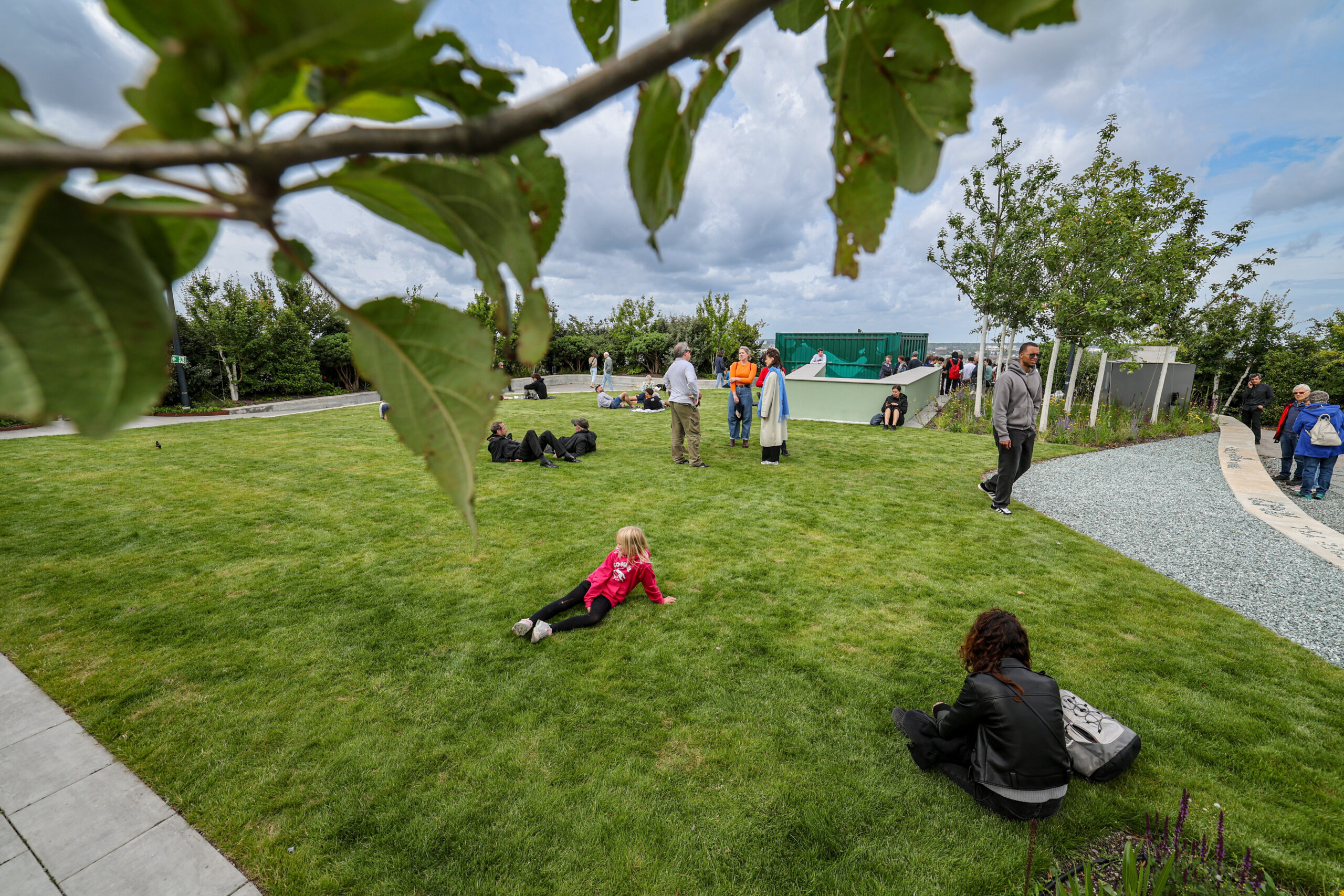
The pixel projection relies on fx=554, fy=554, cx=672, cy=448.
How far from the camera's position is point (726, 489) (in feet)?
30.4

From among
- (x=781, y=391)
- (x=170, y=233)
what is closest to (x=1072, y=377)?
(x=781, y=391)

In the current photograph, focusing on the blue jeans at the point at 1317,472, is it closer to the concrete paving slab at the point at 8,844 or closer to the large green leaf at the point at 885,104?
the large green leaf at the point at 885,104

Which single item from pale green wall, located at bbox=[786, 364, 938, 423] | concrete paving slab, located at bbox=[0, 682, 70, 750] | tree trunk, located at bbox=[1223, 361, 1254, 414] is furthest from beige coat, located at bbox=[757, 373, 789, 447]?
tree trunk, located at bbox=[1223, 361, 1254, 414]

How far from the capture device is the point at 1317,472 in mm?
10102

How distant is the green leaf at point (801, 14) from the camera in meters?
0.66

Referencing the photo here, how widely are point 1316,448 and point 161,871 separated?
51.5 feet

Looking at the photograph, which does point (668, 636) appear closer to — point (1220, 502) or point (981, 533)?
point (981, 533)

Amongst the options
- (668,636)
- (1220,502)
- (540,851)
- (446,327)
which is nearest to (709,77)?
(446,327)

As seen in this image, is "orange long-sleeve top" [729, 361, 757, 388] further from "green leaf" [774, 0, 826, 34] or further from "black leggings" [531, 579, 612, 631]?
"green leaf" [774, 0, 826, 34]

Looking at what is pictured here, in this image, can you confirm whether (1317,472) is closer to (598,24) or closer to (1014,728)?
(1014,728)

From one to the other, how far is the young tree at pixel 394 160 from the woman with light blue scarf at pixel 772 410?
925 cm

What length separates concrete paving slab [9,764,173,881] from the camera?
9.56 feet

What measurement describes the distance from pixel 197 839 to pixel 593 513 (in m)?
5.48

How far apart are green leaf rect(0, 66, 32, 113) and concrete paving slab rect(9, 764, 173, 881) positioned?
170 inches
